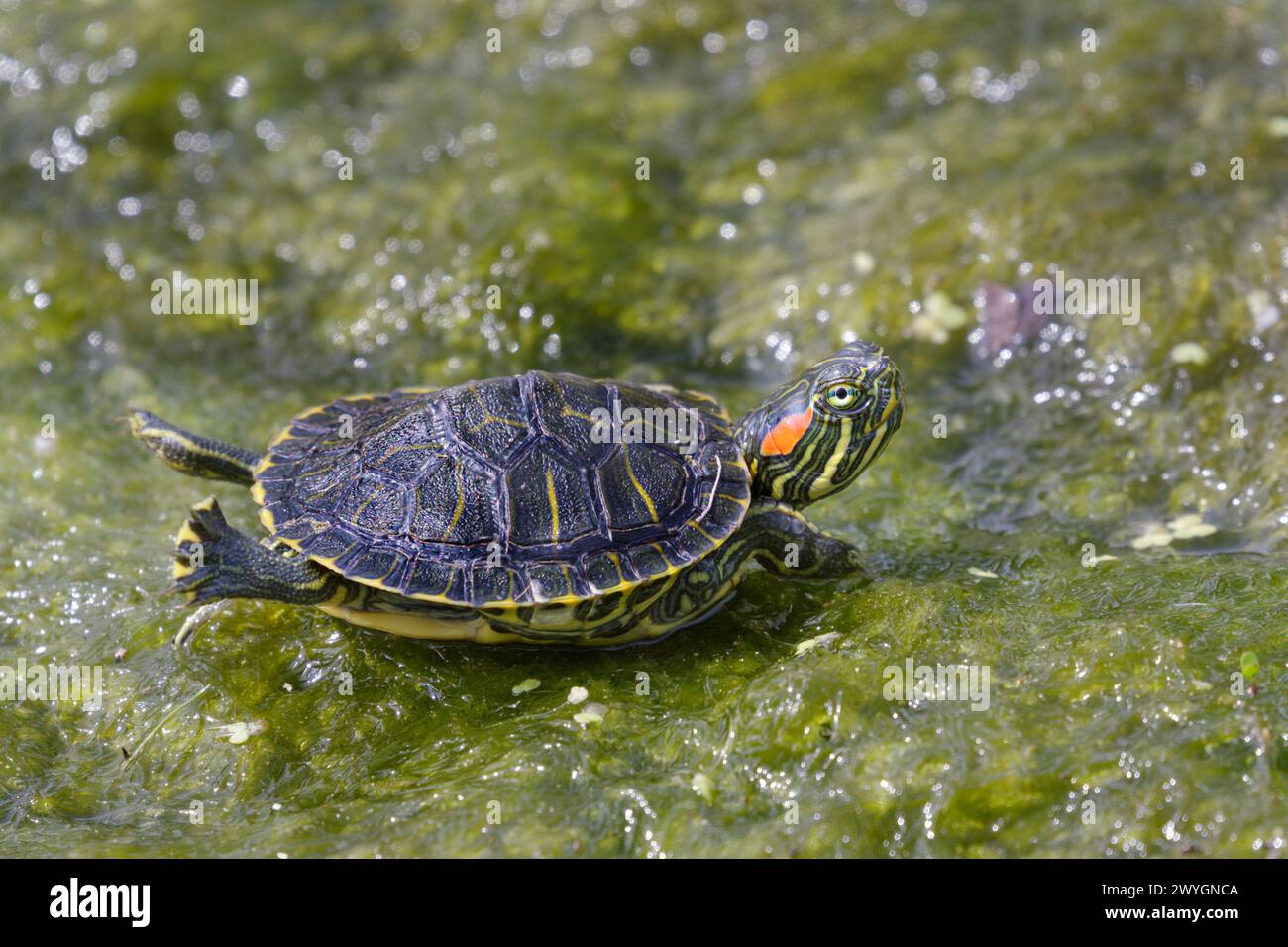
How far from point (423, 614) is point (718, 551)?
124 cm

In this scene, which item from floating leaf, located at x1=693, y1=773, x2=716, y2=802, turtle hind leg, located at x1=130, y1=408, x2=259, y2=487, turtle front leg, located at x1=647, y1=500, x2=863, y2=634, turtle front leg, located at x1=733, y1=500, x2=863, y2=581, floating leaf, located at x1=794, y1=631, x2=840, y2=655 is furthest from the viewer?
turtle hind leg, located at x1=130, y1=408, x2=259, y2=487

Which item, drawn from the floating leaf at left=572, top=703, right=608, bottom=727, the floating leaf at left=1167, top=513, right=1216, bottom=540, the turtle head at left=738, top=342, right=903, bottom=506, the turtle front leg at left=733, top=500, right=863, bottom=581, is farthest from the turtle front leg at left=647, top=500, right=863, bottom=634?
the floating leaf at left=1167, top=513, right=1216, bottom=540

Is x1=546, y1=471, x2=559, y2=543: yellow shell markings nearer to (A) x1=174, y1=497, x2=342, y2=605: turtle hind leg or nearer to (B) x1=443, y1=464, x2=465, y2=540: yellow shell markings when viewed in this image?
(B) x1=443, y1=464, x2=465, y2=540: yellow shell markings

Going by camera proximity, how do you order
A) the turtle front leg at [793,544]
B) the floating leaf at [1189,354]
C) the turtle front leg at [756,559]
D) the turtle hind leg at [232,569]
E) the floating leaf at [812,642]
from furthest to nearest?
the floating leaf at [1189,354] < the turtle front leg at [793,544] < the turtle front leg at [756,559] < the floating leaf at [812,642] < the turtle hind leg at [232,569]

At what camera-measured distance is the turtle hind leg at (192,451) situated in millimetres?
5184

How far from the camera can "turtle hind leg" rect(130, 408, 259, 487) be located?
5184mm

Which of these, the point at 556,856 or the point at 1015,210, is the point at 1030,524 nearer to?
the point at 1015,210

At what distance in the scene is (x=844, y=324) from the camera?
7.04 meters

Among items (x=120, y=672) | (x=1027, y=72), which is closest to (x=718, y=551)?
(x=120, y=672)

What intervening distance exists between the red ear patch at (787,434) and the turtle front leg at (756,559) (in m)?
0.26

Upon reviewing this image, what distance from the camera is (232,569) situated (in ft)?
14.6

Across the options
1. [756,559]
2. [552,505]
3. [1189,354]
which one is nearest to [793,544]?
[756,559]

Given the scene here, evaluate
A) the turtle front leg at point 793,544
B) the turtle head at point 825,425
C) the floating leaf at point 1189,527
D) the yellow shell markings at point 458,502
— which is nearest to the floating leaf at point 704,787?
the turtle front leg at point 793,544

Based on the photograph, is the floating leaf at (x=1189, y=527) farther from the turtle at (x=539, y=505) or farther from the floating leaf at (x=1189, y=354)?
the turtle at (x=539, y=505)
